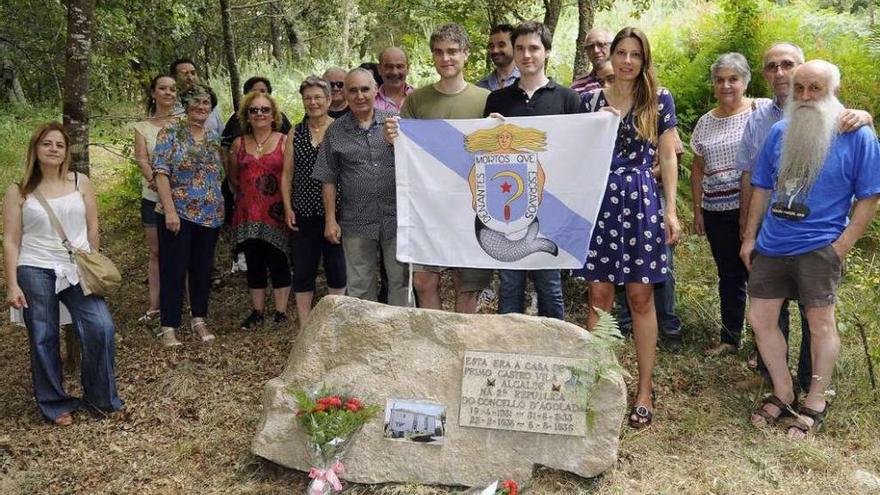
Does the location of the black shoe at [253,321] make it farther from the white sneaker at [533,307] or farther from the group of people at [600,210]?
the white sneaker at [533,307]

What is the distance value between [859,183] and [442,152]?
238 cm

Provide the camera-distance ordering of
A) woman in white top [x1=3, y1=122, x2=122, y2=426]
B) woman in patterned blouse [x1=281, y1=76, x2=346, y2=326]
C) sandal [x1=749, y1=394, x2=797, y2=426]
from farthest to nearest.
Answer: woman in patterned blouse [x1=281, y1=76, x2=346, y2=326] → woman in white top [x1=3, y1=122, x2=122, y2=426] → sandal [x1=749, y1=394, x2=797, y2=426]

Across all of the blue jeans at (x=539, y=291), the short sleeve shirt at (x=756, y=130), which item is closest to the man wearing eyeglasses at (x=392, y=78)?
the blue jeans at (x=539, y=291)

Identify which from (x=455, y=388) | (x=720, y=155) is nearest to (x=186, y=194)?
(x=455, y=388)

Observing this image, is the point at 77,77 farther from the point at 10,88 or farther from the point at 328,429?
the point at 10,88

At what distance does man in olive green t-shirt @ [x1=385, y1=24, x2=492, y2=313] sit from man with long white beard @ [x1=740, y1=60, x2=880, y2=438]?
5.83 feet

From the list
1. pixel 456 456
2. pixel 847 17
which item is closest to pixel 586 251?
pixel 456 456

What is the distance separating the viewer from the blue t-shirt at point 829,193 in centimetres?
411

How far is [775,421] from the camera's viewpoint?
184 inches

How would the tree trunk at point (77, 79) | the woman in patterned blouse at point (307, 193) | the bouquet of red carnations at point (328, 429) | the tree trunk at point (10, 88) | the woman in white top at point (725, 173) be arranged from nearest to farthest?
the bouquet of red carnations at point (328, 429) → the woman in white top at point (725, 173) → the tree trunk at point (77, 79) → the woman in patterned blouse at point (307, 193) → the tree trunk at point (10, 88)

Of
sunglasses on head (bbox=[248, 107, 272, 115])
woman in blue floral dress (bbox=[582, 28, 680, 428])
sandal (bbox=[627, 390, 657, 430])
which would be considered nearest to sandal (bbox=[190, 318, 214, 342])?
sunglasses on head (bbox=[248, 107, 272, 115])

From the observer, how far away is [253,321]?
6.68m

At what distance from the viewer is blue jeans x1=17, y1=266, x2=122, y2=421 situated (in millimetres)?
4828

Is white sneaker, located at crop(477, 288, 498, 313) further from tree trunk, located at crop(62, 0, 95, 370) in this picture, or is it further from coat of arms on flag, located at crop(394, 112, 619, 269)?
tree trunk, located at crop(62, 0, 95, 370)
